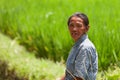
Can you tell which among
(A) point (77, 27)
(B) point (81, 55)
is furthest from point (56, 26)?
(B) point (81, 55)

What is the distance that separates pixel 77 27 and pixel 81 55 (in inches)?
9.3

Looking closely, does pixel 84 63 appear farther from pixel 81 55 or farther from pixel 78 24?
pixel 78 24

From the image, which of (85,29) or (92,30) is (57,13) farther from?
(85,29)

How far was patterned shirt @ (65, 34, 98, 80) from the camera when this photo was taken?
3.60 meters

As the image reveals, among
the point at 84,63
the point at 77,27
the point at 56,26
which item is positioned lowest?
the point at 56,26

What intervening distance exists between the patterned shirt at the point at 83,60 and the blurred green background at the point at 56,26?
2.99 ft

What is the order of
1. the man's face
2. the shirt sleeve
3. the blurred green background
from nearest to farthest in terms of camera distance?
1. the shirt sleeve
2. the man's face
3. the blurred green background

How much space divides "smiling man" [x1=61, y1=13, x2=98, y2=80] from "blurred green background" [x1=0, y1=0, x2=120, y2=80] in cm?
90

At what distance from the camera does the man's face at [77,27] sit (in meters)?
3.70

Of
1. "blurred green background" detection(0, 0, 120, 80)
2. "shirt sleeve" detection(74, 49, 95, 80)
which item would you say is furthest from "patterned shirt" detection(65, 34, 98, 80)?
"blurred green background" detection(0, 0, 120, 80)

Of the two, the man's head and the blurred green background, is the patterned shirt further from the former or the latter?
the blurred green background

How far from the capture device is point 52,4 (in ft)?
25.0

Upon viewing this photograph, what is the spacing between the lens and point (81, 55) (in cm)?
361

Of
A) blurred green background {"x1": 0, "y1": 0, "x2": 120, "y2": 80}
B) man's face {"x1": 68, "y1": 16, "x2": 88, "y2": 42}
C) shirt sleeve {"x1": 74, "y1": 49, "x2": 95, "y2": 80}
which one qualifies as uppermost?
man's face {"x1": 68, "y1": 16, "x2": 88, "y2": 42}
